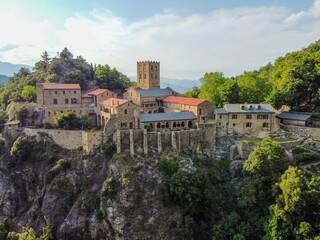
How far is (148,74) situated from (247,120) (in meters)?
34.3

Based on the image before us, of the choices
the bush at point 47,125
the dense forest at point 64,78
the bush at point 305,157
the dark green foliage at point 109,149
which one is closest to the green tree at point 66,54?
the dense forest at point 64,78

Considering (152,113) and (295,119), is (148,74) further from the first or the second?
(295,119)

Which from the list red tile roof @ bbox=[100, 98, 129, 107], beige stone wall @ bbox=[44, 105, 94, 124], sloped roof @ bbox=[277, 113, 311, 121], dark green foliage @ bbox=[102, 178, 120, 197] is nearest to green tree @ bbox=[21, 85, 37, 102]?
beige stone wall @ bbox=[44, 105, 94, 124]

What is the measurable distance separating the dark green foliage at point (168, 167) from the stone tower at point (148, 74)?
34254mm

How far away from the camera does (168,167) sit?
50.3 metres

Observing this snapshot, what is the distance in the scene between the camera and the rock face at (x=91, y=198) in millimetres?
46812

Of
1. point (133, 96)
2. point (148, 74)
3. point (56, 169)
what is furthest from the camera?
point (148, 74)

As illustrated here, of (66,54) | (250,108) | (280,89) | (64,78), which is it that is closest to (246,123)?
(250,108)

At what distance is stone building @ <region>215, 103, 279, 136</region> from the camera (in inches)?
2238

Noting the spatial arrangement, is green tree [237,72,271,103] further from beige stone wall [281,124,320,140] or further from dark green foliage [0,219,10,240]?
dark green foliage [0,219,10,240]

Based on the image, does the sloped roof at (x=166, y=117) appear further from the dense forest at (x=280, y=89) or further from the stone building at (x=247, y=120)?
the dense forest at (x=280, y=89)

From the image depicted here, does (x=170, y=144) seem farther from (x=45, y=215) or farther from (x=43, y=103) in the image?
(x=43, y=103)

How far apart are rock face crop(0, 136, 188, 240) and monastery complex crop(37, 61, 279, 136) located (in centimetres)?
856

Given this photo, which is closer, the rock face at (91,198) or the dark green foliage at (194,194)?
the dark green foliage at (194,194)
